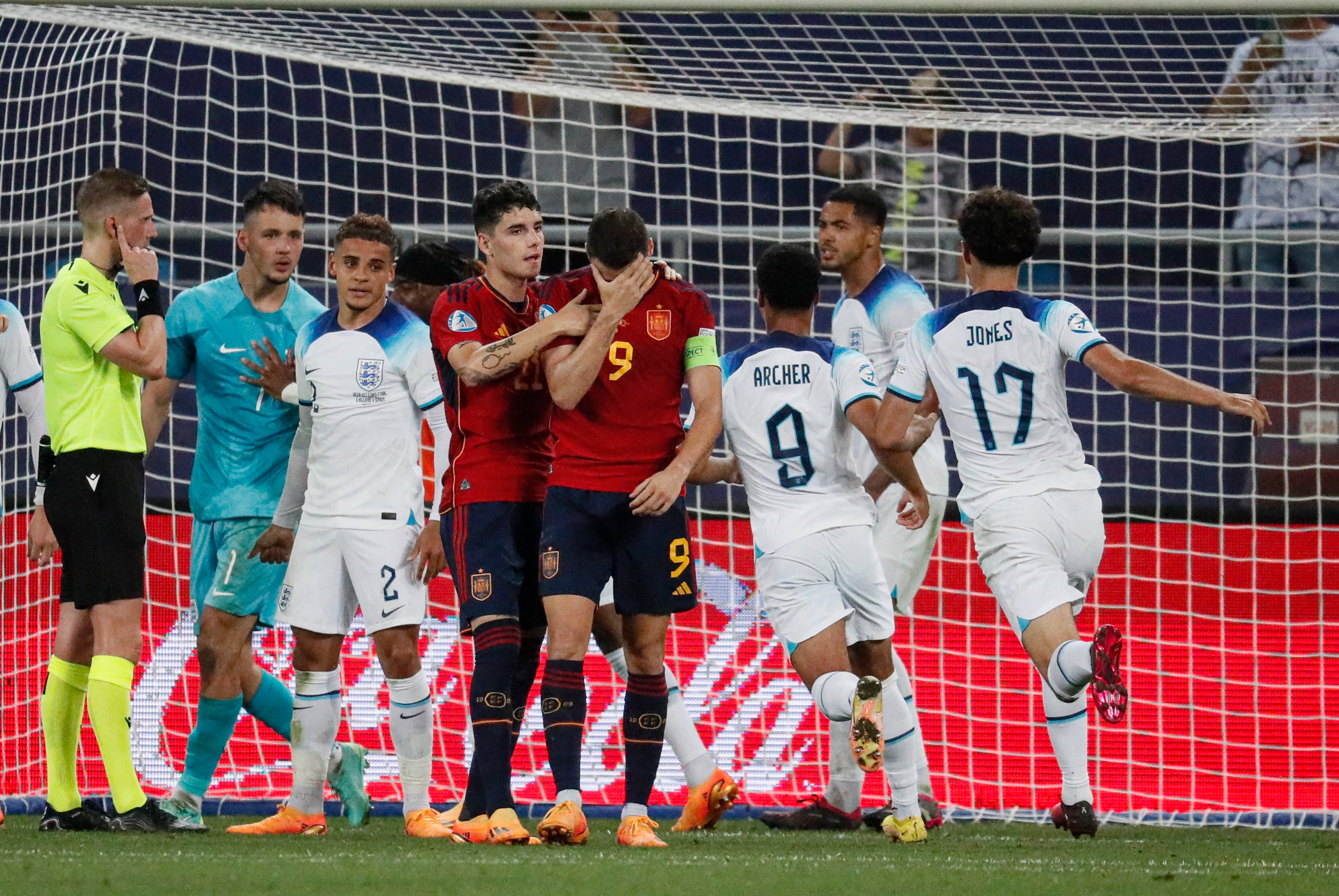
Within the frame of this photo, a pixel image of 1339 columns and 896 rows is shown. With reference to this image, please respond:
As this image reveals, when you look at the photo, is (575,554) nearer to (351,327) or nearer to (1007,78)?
(351,327)

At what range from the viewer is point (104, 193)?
598cm

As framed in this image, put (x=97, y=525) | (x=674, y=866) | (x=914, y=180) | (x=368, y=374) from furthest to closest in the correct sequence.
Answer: (x=914, y=180) < (x=368, y=374) < (x=97, y=525) < (x=674, y=866)

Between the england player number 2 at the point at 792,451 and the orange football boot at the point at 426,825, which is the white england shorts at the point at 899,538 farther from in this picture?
the orange football boot at the point at 426,825

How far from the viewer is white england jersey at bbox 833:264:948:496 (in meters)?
6.96

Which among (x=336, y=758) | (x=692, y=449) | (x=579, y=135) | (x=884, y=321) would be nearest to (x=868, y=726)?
(x=692, y=449)

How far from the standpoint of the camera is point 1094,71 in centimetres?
852

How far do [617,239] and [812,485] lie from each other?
1.18 metres

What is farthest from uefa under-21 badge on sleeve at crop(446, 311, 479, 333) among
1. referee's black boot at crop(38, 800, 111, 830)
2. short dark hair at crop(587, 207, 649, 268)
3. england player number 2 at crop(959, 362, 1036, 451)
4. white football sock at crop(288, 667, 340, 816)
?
referee's black boot at crop(38, 800, 111, 830)

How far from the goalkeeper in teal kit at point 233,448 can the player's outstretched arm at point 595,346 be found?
1.50m

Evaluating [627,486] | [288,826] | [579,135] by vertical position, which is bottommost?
[288,826]

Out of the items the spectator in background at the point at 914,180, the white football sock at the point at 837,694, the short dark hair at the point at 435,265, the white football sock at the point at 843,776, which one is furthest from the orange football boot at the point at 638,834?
the spectator in background at the point at 914,180

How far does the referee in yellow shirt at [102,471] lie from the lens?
19.2ft

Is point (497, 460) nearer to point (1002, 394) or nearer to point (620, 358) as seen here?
point (620, 358)

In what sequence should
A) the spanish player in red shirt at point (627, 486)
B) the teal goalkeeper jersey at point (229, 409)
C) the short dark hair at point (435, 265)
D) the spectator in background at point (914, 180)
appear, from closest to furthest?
the spanish player in red shirt at point (627, 486) → the teal goalkeeper jersey at point (229, 409) → the short dark hair at point (435, 265) → the spectator in background at point (914, 180)
